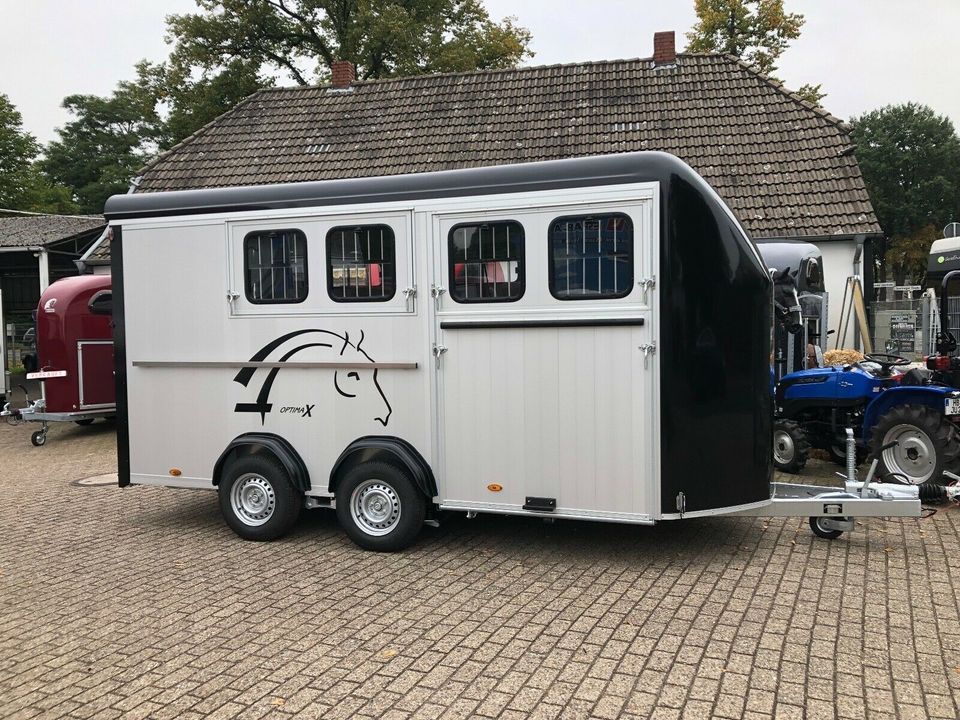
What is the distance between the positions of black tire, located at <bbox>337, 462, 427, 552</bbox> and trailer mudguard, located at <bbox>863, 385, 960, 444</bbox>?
4552 millimetres

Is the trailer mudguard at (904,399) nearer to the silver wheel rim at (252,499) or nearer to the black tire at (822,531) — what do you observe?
the black tire at (822,531)

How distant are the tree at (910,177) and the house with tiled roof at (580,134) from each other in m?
40.1

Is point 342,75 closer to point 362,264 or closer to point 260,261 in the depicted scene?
point 260,261

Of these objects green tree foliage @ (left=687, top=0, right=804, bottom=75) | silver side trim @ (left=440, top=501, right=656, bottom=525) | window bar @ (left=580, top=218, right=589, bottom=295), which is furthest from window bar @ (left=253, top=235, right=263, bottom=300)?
green tree foliage @ (left=687, top=0, right=804, bottom=75)

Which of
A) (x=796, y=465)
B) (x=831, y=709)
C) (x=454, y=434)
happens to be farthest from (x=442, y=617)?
(x=796, y=465)

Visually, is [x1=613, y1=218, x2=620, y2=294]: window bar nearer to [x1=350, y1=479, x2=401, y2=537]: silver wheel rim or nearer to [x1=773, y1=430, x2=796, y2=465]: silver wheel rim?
[x1=350, y1=479, x2=401, y2=537]: silver wheel rim

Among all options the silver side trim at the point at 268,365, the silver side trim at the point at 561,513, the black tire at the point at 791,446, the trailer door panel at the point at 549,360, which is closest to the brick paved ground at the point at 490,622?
the silver side trim at the point at 561,513

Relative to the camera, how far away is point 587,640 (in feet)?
15.3

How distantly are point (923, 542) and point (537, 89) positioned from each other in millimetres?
14227

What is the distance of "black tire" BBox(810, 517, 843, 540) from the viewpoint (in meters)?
6.54

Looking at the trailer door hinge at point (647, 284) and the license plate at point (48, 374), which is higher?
the trailer door hinge at point (647, 284)

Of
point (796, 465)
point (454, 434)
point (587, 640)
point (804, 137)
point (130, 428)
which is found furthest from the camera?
point (804, 137)

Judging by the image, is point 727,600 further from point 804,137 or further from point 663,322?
point 804,137

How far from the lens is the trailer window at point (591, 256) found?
5719 mm
